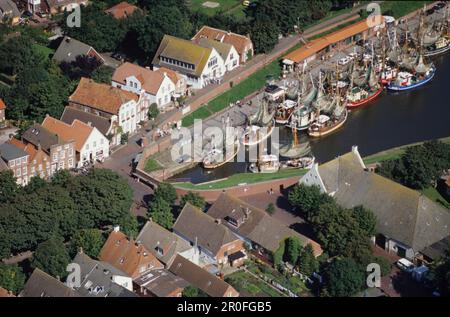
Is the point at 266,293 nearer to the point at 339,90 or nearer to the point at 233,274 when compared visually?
the point at 233,274

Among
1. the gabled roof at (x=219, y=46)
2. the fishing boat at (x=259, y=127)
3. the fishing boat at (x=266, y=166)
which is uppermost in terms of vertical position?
the gabled roof at (x=219, y=46)

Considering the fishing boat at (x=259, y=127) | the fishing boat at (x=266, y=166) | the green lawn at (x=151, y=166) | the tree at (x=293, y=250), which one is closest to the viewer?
the tree at (x=293, y=250)

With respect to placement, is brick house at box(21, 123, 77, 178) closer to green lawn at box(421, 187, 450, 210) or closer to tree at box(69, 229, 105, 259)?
tree at box(69, 229, 105, 259)

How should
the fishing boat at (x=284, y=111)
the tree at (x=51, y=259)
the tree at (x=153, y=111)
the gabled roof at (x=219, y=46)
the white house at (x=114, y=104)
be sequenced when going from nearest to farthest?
the tree at (x=51, y=259) < the white house at (x=114, y=104) < the tree at (x=153, y=111) < the fishing boat at (x=284, y=111) < the gabled roof at (x=219, y=46)

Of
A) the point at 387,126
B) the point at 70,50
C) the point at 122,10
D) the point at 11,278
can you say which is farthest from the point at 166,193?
the point at 122,10

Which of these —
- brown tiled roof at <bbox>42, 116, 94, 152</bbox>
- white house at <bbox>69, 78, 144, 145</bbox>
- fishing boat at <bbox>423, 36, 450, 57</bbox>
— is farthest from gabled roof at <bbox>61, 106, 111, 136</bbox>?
fishing boat at <bbox>423, 36, 450, 57</bbox>

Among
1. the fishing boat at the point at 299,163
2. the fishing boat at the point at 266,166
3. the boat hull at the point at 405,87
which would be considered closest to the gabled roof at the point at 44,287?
the fishing boat at the point at 266,166

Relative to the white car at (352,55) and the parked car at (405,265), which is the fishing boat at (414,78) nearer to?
A: the white car at (352,55)
